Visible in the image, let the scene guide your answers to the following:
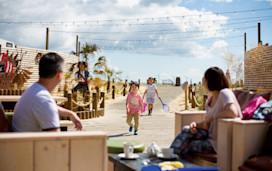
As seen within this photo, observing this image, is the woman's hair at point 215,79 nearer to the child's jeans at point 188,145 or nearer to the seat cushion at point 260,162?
the child's jeans at point 188,145

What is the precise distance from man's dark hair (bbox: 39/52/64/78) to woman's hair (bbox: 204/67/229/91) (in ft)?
6.02

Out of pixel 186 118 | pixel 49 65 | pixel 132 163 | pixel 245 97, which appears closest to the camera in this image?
pixel 49 65

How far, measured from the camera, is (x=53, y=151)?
213cm

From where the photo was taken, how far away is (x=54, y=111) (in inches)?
92.8

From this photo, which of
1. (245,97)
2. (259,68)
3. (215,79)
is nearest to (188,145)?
(215,79)

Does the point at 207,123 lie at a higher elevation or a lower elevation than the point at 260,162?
higher

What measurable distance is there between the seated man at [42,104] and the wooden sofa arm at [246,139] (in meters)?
1.74

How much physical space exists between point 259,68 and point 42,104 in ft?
73.6

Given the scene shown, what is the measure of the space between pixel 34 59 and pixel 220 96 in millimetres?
19201

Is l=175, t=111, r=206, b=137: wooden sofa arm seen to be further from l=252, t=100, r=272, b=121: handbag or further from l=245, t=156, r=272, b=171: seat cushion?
l=245, t=156, r=272, b=171: seat cushion

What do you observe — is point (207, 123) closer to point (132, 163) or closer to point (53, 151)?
point (132, 163)

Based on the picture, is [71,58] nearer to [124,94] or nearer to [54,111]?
[124,94]

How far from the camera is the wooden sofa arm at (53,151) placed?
2072 millimetres

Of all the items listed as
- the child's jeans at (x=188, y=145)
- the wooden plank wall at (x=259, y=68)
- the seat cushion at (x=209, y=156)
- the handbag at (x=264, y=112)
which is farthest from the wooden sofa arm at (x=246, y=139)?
the wooden plank wall at (x=259, y=68)
